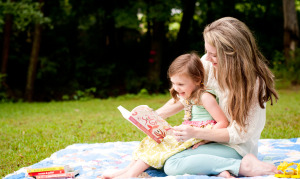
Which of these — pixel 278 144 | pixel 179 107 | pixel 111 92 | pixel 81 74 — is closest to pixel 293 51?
pixel 111 92

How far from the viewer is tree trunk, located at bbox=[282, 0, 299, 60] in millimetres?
11750

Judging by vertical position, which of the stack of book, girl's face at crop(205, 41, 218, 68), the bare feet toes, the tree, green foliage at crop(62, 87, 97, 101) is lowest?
green foliage at crop(62, 87, 97, 101)

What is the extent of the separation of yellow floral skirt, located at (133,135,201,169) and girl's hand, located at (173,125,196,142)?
0.17 meters

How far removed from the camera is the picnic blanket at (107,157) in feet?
10.4

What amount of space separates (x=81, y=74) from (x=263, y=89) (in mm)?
10389

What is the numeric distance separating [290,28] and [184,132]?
10.5 meters

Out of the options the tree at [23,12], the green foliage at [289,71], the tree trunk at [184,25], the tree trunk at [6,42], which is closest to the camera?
the tree at [23,12]

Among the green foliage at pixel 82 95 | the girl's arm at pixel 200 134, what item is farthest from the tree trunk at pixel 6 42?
the girl's arm at pixel 200 134

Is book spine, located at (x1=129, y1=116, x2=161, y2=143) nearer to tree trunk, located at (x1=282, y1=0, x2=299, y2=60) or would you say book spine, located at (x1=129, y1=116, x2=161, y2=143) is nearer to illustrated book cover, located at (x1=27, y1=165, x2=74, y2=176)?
illustrated book cover, located at (x1=27, y1=165, x2=74, y2=176)

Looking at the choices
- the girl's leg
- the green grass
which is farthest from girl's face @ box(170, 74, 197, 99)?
the green grass

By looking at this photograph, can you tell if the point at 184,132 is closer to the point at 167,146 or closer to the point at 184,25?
the point at 167,146

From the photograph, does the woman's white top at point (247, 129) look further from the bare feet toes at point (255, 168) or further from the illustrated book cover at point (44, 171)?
the illustrated book cover at point (44, 171)

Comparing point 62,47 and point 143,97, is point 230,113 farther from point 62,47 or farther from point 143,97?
point 62,47

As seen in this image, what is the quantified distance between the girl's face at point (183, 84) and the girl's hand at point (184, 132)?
366 mm
